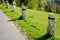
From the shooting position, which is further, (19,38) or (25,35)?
(25,35)

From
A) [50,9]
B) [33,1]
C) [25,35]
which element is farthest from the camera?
[33,1]

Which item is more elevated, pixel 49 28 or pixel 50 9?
pixel 49 28

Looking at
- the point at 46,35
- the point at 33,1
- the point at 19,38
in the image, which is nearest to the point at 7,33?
the point at 19,38

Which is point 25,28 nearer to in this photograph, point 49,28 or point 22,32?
point 22,32

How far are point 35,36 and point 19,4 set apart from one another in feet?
113

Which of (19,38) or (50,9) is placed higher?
(19,38)

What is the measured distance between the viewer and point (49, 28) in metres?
9.51

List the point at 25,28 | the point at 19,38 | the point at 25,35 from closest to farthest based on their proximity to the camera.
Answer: the point at 19,38, the point at 25,35, the point at 25,28

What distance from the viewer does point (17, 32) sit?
34.9 feet

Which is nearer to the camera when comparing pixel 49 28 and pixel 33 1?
pixel 49 28

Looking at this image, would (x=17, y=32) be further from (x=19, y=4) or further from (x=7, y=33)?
(x=19, y=4)

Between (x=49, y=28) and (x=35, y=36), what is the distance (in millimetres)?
730

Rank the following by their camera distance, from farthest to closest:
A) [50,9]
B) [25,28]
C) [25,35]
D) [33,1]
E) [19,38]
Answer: [33,1]
[50,9]
[25,28]
[25,35]
[19,38]

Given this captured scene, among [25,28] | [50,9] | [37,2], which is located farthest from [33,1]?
[25,28]
